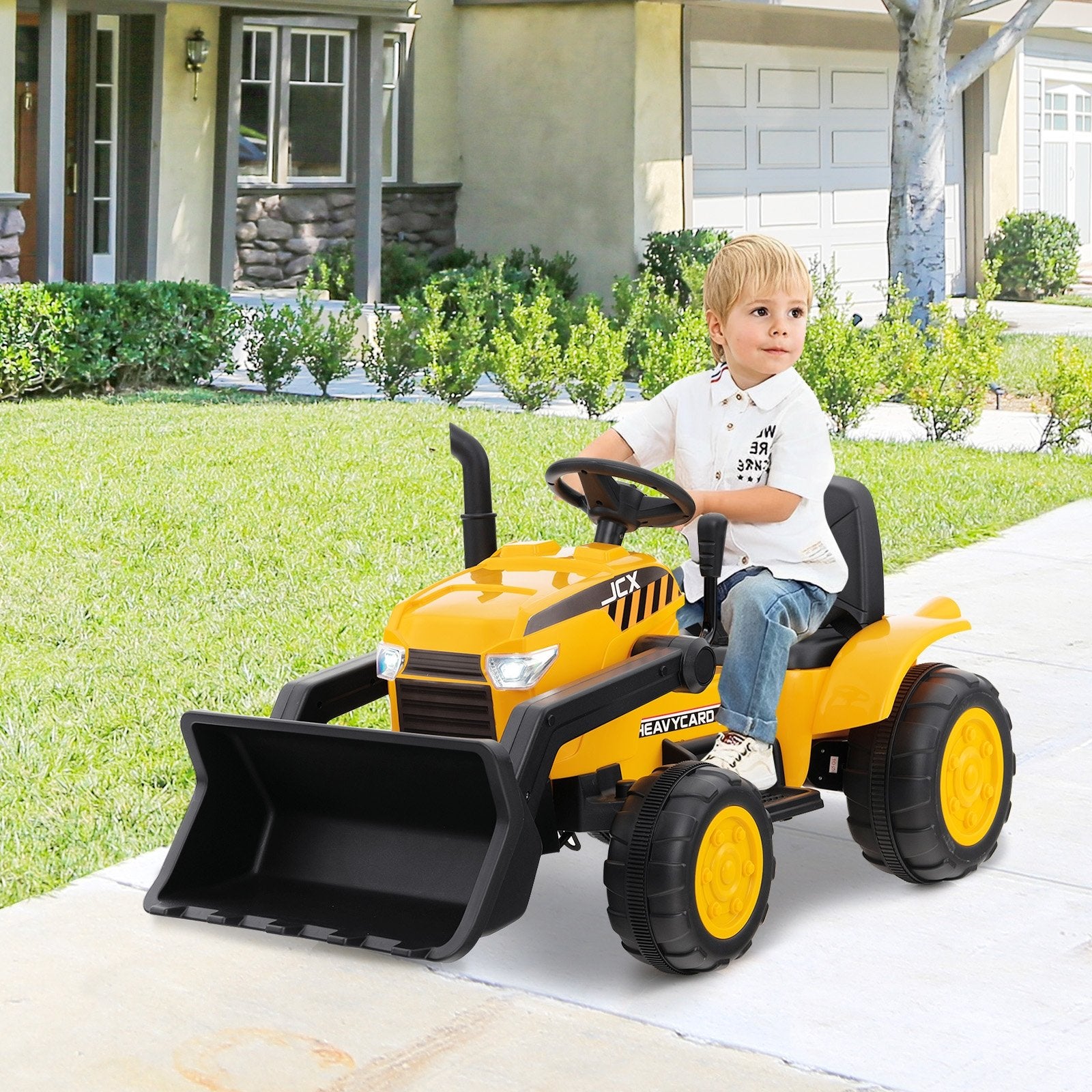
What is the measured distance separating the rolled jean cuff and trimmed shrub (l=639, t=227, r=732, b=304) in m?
12.9

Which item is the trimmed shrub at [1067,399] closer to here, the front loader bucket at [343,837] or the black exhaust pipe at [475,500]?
the black exhaust pipe at [475,500]

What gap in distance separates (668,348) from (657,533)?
330 cm

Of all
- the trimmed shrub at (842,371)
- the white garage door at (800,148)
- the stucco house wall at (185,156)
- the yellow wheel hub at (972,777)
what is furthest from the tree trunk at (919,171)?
the yellow wheel hub at (972,777)

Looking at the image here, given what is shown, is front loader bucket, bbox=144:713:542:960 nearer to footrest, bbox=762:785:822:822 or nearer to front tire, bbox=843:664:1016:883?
footrest, bbox=762:785:822:822

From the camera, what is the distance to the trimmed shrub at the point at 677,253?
16.7 meters

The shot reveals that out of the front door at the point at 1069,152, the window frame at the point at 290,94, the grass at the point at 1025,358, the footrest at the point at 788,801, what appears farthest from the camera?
the front door at the point at 1069,152

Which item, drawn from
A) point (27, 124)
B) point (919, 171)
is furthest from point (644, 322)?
point (27, 124)

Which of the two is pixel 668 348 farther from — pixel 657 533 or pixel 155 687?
pixel 155 687

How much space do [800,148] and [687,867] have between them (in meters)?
17.1

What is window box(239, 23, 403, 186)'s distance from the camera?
1723 centimetres

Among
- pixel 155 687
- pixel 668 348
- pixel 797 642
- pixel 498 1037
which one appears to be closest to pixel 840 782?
pixel 797 642

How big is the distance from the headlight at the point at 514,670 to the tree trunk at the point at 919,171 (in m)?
12.3

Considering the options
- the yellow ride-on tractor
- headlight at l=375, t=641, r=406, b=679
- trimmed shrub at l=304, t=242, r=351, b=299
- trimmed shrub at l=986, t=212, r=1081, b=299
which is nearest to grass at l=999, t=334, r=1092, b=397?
trimmed shrub at l=986, t=212, r=1081, b=299

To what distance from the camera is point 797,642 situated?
4086 mm
